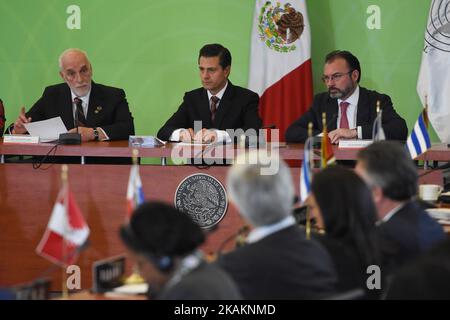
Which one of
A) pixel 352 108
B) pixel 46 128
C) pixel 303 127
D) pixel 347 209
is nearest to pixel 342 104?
pixel 352 108

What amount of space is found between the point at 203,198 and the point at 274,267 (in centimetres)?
300

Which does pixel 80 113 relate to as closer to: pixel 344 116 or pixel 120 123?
pixel 120 123

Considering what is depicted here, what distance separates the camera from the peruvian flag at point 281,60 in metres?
7.51

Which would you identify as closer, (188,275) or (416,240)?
(188,275)

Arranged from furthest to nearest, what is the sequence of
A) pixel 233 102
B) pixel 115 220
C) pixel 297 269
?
pixel 233 102, pixel 115 220, pixel 297 269

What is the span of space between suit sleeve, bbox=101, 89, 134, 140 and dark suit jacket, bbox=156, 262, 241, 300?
4.12m

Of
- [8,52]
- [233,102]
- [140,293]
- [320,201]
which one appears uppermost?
[8,52]

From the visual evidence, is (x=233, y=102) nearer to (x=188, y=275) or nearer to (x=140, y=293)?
(x=140, y=293)

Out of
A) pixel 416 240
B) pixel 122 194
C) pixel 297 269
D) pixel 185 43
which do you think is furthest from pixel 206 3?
pixel 297 269

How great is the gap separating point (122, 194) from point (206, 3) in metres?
2.79

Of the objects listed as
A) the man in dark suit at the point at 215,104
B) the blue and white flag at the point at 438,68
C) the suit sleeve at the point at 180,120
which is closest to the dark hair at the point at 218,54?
the man in dark suit at the point at 215,104

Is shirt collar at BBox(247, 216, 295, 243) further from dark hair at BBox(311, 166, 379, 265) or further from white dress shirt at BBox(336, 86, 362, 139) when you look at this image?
white dress shirt at BBox(336, 86, 362, 139)

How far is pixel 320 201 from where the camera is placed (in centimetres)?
310

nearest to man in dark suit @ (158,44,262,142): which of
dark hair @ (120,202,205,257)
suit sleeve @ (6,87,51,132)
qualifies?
suit sleeve @ (6,87,51,132)
